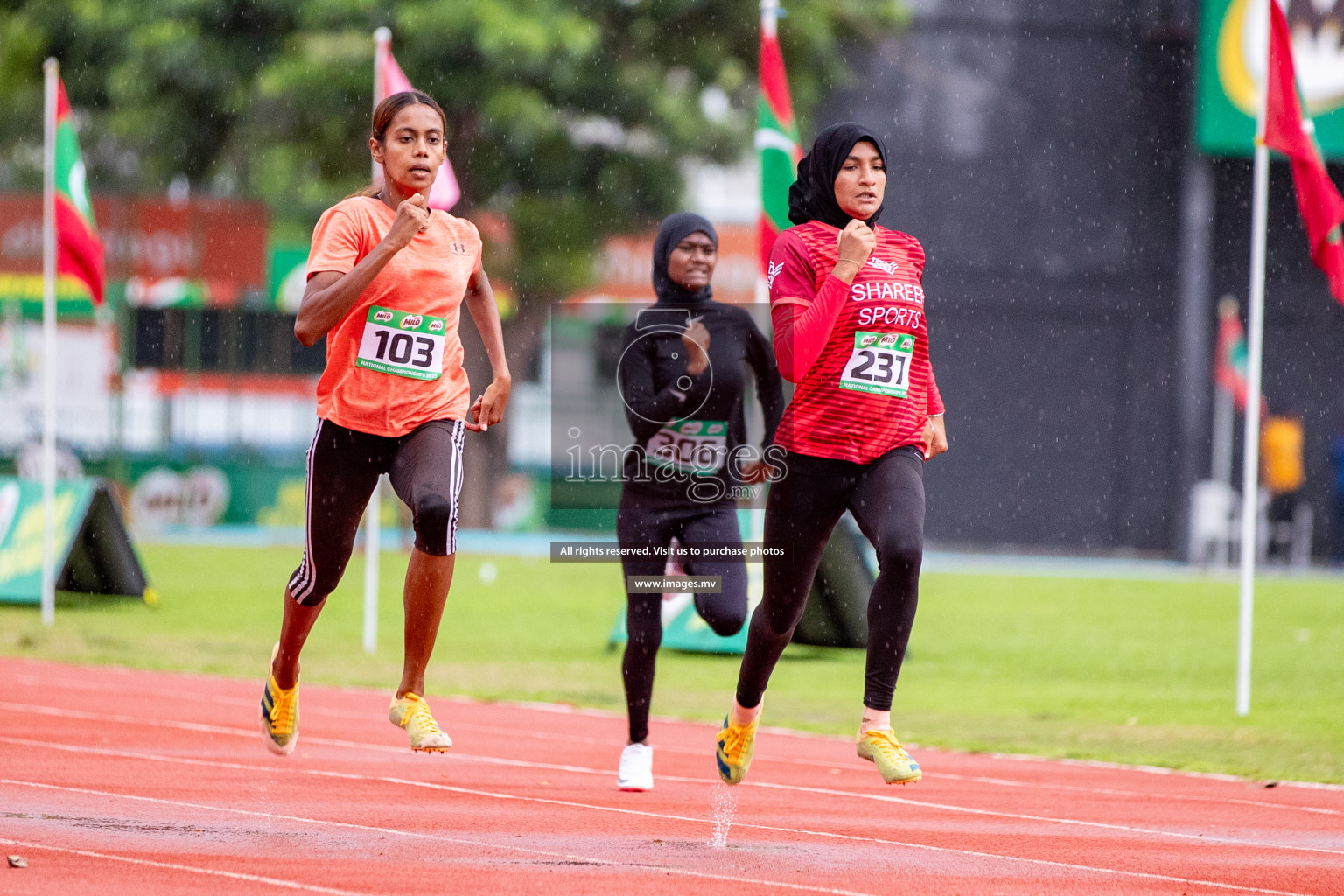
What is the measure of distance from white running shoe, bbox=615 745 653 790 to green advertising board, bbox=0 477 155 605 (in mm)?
9180

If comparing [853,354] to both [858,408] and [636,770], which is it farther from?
[636,770]

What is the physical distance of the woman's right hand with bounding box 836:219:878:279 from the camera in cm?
572

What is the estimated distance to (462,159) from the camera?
2811 cm

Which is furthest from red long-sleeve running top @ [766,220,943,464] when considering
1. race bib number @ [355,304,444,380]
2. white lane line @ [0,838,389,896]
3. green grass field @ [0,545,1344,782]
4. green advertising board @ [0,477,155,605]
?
green advertising board @ [0,477,155,605]

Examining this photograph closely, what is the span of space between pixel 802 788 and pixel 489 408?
2506 mm

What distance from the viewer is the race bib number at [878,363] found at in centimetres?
591

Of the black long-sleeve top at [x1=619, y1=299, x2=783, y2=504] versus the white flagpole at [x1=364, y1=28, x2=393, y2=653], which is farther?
the white flagpole at [x1=364, y1=28, x2=393, y2=653]

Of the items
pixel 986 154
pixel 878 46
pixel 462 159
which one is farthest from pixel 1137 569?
pixel 462 159

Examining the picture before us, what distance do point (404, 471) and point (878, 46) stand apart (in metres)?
25.5

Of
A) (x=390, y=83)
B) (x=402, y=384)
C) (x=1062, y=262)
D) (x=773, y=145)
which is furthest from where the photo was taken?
(x=1062, y=262)

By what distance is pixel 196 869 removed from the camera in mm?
5316

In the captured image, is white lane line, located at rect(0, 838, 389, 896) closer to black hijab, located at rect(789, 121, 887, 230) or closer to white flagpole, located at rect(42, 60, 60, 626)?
black hijab, located at rect(789, 121, 887, 230)

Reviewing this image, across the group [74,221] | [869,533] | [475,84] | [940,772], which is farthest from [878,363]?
[475,84]

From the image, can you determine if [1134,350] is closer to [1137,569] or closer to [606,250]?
[1137,569]
